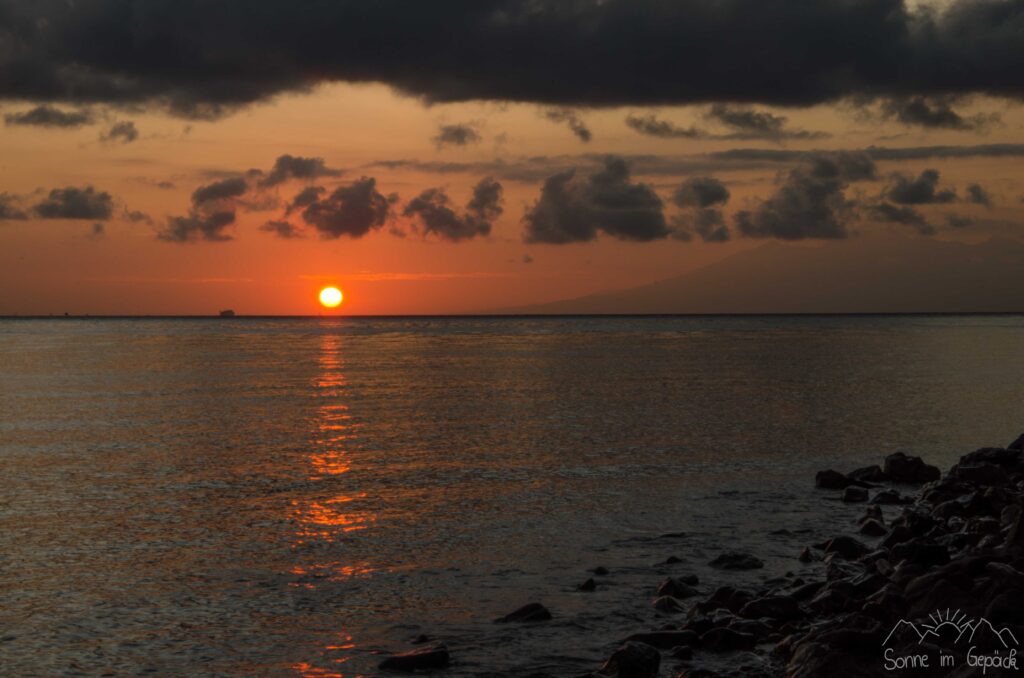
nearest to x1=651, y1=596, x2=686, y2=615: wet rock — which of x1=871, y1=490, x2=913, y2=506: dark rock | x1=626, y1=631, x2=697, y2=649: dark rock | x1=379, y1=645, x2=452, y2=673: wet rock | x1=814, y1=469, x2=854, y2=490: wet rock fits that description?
x1=626, y1=631, x2=697, y2=649: dark rock

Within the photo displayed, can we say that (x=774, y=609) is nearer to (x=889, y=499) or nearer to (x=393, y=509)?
(x=393, y=509)

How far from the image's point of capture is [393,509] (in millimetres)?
30297

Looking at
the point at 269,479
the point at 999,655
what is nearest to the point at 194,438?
the point at 269,479

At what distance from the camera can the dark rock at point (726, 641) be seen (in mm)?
17844

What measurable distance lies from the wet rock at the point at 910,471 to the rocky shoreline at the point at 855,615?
1014 cm

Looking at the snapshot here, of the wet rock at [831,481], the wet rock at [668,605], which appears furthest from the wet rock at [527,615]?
the wet rock at [831,481]

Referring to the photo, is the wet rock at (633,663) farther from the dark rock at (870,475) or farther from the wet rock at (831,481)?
the dark rock at (870,475)

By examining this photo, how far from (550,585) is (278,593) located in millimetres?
6127

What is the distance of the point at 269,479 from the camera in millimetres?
35656

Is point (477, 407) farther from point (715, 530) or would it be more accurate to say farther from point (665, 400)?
point (715, 530)

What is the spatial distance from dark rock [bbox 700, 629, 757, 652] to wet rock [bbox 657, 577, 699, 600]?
9.85ft

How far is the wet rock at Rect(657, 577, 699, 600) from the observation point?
21141 millimetres

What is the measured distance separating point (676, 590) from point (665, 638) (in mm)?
3275

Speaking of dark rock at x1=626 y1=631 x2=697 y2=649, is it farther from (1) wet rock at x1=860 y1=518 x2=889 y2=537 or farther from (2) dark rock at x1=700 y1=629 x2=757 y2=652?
(1) wet rock at x1=860 y1=518 x2=889 y2=537
